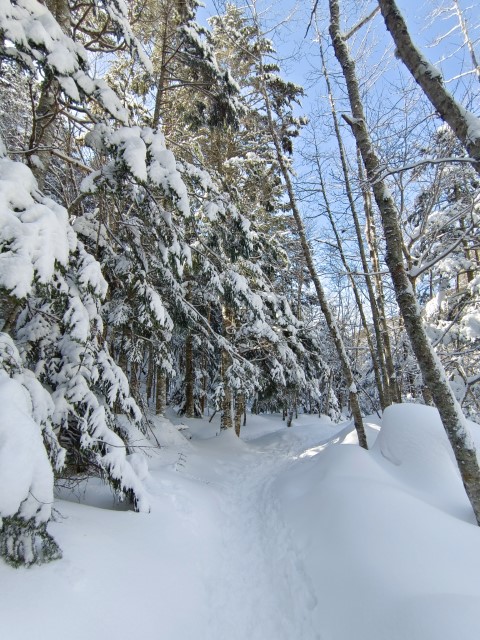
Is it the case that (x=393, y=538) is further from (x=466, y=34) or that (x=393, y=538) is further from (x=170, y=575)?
(x=466, y=34)

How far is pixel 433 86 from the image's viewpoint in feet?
10.1

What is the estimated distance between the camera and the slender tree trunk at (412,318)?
3.34 meters

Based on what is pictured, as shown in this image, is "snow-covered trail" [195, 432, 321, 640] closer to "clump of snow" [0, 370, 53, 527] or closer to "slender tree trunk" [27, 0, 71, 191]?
"clump of snow" [0, 370, 53, 527]

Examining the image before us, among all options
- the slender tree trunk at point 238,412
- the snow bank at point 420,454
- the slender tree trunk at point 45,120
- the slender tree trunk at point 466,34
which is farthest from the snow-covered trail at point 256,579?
the slender tree trunk at point 466,34

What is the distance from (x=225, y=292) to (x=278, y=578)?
4.60 meters

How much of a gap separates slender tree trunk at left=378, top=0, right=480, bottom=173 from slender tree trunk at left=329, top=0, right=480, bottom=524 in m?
0.76

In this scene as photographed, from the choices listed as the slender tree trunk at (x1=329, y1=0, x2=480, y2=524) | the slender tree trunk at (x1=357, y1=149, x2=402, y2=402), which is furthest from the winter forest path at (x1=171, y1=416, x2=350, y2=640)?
the slender tree trunk at (x1=357, y1=149, x2=402, y2=402)

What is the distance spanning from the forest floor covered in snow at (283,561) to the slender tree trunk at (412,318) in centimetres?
57

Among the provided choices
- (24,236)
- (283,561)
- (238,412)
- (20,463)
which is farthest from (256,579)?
(238,412)

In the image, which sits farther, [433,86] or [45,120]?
[45,120]

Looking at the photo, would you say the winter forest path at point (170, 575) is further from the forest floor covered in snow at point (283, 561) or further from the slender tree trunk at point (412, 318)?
the slender tree trunk at point (412, 318)

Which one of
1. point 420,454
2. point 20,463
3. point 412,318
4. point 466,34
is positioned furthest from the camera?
point 466,34

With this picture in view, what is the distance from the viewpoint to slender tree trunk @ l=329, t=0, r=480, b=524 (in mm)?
3344

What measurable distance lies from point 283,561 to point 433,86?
5.04 meters
